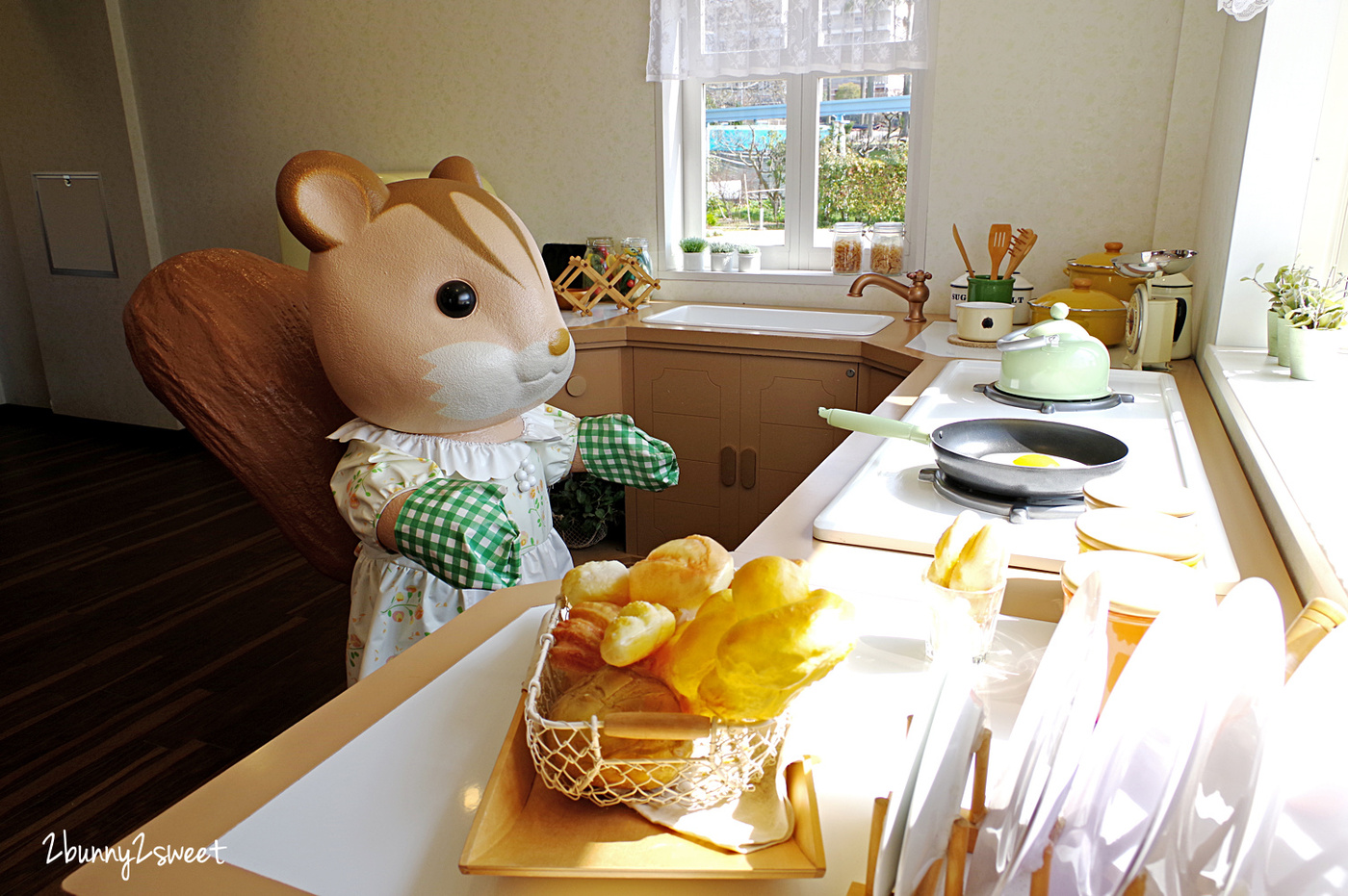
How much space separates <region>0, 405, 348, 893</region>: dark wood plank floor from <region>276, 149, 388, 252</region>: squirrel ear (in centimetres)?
128

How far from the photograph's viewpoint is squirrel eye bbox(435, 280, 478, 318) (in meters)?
1.23

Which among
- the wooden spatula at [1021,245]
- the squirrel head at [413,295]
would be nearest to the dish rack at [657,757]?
the squirrel head at [413,295]

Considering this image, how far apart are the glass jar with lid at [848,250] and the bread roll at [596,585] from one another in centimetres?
247

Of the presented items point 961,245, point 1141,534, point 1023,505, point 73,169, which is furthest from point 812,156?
point 73,169

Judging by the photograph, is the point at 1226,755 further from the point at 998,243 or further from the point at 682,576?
the point at 998,243

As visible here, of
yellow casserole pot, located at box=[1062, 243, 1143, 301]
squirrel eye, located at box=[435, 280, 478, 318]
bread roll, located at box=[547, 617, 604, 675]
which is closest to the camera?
bread roll, located at box=[547, 617, 604, 675]

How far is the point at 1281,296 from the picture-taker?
1544 mm

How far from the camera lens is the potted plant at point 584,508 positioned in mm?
2812

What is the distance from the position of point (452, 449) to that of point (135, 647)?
1694 mm

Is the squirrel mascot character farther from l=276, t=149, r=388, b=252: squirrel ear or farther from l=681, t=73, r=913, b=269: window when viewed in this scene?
l=681, t=73, r=913, b=269: window

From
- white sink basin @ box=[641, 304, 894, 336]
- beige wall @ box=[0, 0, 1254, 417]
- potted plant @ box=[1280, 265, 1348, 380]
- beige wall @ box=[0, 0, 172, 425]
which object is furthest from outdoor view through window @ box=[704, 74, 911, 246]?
beige wall @ box=[0, 0, 172, 425]

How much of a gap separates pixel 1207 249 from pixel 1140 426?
2.77 feet

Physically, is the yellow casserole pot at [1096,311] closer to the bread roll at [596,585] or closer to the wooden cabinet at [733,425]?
the wooden cabinet at [733,425]

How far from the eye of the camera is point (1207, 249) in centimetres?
201
